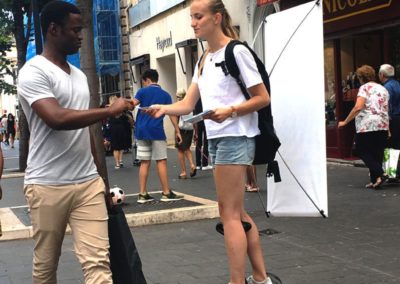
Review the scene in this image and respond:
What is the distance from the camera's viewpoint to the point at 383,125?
8.73 metres

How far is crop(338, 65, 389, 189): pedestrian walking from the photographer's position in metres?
8.70

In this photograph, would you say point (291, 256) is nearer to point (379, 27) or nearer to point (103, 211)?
point (103, 211)

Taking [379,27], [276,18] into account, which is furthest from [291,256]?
[379,27]

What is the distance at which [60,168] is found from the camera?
10.5ft

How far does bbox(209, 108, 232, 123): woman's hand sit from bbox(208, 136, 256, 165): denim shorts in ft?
0.90

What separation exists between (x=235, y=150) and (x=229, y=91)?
0.37m

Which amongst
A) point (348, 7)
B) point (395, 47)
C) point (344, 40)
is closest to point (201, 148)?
point (344, 40)

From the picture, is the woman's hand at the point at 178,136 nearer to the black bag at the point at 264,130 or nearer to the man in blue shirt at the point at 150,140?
the man in blue shirt at the point at 150,140

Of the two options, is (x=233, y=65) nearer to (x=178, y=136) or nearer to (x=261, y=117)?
(x=261, y=117)

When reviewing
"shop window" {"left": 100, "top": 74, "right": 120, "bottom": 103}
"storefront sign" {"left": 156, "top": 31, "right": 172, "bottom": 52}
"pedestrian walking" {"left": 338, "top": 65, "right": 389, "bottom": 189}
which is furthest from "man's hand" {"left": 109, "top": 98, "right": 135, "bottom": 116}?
"shop window" {"left": 100, "top": 74, "right": 120, "bottom": 103}

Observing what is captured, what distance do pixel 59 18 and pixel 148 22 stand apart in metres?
20.3

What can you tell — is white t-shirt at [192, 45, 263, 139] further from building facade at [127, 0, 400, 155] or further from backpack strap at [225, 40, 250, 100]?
building facade at [127, 0, 400, 155]

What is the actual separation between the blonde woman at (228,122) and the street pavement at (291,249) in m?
1.02

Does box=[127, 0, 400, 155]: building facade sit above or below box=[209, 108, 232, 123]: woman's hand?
above
